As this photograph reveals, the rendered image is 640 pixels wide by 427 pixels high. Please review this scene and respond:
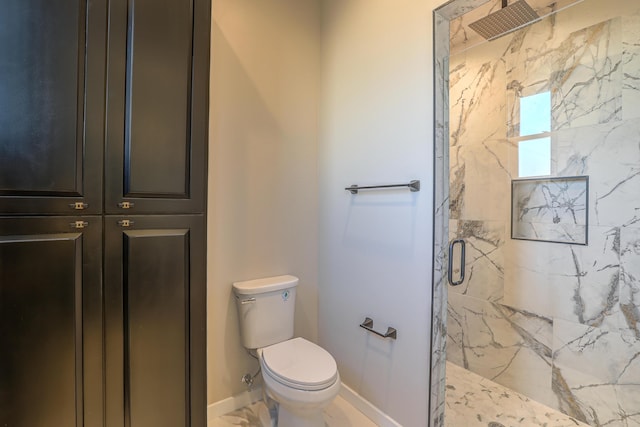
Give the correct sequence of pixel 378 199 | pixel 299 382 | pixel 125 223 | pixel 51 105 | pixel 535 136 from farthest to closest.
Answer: pixel 535 136
pixel 378 199
pixel 299 382
pixel 125 223
pixel 51 105

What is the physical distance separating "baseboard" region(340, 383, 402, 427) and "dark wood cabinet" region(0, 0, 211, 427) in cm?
99

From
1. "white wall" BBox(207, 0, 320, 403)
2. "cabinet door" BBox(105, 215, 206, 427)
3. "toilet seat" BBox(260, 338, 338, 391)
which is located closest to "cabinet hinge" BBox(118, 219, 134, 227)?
"cabinet door" BBox(105, 215, 206, 427)

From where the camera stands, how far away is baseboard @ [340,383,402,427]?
1722 mm

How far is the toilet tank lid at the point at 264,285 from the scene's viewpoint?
1790 millimetres

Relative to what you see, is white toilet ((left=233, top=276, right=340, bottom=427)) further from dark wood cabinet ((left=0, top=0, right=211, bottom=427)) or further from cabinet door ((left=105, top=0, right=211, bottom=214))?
cabinet door ((left=105, top=0, right=211, bottom=214))

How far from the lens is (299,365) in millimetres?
1584

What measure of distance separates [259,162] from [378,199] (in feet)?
2.57

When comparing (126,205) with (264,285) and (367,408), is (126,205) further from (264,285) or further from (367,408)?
(367,408)

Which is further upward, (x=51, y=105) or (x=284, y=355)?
(x=51, y=105)

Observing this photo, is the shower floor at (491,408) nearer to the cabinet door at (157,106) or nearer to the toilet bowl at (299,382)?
the toilet bowl at (299,382)

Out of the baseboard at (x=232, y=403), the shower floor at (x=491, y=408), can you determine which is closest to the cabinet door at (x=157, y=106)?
the baseboard at (x=232, y=403)

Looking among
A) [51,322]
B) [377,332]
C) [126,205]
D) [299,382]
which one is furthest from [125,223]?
[377,332]

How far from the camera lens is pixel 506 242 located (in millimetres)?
2180

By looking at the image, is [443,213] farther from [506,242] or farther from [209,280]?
[209,280]
